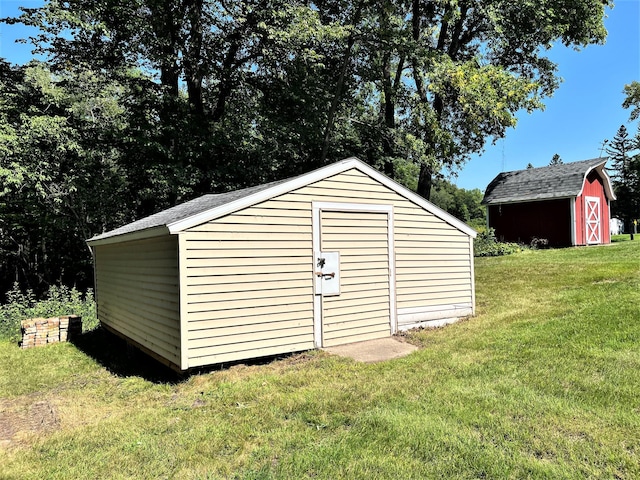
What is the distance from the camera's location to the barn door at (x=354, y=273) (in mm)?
6547

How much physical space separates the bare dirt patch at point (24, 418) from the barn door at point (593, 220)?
19730 mm

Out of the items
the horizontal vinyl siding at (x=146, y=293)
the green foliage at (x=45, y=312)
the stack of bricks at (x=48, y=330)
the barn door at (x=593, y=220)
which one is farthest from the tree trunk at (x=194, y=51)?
the barn door at (x=593, y=220)

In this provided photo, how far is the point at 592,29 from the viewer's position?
1633cm

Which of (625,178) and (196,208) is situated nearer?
(196,208)

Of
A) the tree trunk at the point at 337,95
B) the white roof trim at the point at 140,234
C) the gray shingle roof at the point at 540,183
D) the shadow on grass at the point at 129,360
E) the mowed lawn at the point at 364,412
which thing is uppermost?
the tree trunk at the point at 337,95

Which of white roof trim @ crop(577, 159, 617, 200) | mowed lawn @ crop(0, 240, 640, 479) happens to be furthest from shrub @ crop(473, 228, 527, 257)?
mowed lawn @ crop(0, 240, 640, 479)

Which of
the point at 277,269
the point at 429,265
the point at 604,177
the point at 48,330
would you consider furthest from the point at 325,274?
the point at 604,177

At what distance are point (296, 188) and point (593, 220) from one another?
681 inches

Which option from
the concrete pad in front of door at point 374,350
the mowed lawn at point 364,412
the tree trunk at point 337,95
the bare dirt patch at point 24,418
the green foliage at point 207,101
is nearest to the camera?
the mowed lawn at point 364,412

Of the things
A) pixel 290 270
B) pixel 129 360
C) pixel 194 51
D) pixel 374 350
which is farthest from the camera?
pixel 194 51

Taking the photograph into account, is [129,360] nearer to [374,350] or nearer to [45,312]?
[374,350]

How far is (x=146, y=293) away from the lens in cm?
647

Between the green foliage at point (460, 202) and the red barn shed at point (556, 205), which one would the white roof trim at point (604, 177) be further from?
the green foliage at point (460, 202)

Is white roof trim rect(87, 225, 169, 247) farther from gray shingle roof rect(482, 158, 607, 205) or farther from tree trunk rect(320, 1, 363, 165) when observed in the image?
gray shingle roof rect(482, 158, 607, 205)
